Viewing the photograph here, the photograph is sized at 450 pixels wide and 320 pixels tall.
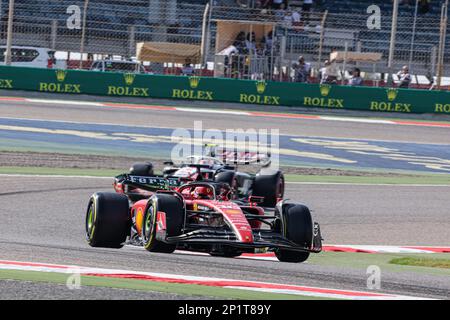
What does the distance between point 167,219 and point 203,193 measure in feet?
4.07

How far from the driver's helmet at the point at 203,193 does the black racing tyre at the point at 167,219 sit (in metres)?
0.85

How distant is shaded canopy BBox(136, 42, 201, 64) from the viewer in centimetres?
3216

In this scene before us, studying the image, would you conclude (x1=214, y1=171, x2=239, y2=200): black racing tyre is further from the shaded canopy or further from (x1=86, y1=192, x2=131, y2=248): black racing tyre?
the shaded canopy

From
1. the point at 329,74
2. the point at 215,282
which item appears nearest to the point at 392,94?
the point at 329,74

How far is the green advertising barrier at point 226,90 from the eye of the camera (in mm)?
31156

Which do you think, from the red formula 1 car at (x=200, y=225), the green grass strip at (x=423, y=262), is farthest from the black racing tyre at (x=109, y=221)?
the green grass strip at (x=423, y=262)

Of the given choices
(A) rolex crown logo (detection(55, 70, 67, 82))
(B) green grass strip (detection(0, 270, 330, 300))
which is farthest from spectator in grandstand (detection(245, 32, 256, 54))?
(B) green grass strip (detection(0, 270, 330, 300))

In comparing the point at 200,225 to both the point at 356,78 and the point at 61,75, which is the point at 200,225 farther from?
the point at 356,78

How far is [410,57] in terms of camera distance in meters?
32.4

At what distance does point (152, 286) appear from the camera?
27.7ft

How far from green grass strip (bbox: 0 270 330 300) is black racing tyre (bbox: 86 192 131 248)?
7.69 ft

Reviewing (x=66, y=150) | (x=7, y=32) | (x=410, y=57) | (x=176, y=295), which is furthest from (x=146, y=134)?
(x=176, y=295)

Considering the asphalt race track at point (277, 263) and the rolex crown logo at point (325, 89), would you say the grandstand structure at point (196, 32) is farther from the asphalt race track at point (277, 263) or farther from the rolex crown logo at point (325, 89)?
the asphalt race track at point (277, 263)

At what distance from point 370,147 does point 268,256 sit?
13931 millimetres
